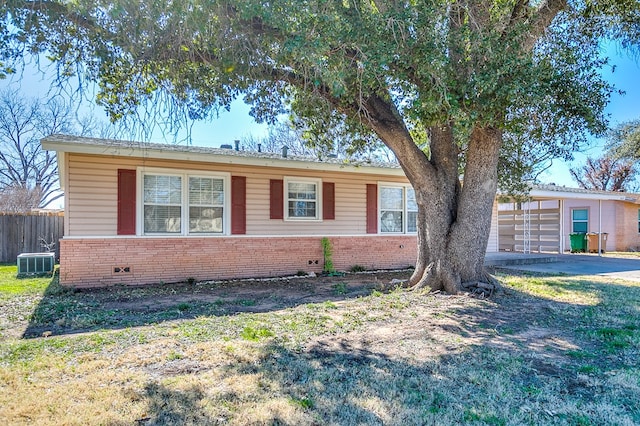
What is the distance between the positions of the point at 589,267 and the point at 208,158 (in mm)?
11458

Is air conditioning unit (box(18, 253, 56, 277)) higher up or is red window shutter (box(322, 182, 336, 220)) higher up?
red window shutter (box(322, 182, 336, 220))

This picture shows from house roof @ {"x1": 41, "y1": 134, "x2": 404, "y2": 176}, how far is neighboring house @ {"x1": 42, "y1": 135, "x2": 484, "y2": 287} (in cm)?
3

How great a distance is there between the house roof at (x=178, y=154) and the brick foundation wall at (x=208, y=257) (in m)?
1.81

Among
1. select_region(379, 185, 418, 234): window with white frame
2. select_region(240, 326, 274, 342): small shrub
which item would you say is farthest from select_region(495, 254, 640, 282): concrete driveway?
select_region(240, 326, 274, 342): small shrub

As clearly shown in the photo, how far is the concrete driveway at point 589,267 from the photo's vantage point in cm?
1049

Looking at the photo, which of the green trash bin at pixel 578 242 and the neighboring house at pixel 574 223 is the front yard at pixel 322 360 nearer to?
the neighboring house at pixel 574 223

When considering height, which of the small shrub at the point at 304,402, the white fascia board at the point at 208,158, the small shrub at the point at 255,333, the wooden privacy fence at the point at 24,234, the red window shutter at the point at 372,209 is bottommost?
the small shrub at the point at 255,333

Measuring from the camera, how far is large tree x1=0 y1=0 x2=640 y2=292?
5043mm

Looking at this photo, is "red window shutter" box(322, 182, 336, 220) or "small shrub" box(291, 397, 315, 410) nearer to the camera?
"small shrub" box(291, 397, 315, 410)

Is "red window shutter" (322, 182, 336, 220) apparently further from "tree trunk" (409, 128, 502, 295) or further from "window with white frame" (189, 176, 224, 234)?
"tree trunk" (409, 128, 502, 295)

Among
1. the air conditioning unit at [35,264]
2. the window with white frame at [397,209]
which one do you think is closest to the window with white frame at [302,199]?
the window with white frame at [397,209]

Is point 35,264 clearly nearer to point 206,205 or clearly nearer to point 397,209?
point 206,205

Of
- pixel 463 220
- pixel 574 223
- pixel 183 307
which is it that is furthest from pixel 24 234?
pixel 574 223

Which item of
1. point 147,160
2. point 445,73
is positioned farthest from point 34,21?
point 445,73
